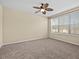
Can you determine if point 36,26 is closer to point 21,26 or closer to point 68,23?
point 21,26

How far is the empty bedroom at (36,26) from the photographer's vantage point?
11.4 feet

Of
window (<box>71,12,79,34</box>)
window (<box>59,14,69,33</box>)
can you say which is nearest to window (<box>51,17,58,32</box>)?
window (<box>59,14,69,33</box>)

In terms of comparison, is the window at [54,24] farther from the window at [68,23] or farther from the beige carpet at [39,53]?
the beige carpet at [39,53]

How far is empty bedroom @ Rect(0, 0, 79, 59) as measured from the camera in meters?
3.47

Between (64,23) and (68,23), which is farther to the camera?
(64,23)

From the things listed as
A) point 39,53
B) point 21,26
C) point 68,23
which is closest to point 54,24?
point 68,23

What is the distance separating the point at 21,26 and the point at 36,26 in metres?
1.47

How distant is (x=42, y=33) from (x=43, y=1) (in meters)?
3.68

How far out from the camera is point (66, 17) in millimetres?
4910

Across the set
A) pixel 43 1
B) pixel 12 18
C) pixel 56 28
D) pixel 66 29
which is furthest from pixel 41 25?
pixel 43 1

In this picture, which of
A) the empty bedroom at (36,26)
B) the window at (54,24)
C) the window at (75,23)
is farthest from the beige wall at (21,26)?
the window at (75,23)

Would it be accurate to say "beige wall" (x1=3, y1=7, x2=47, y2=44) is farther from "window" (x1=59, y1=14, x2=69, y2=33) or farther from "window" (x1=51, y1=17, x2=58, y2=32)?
"window" (x1=59, y1=14, x2=69, y2=33)

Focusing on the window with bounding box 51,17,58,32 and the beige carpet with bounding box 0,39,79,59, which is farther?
the window with bounding box 51,17,58,32

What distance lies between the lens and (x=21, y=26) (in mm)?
4957
